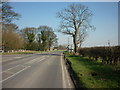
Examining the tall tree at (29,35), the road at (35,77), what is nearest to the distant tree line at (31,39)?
the tall tree at (29,35)

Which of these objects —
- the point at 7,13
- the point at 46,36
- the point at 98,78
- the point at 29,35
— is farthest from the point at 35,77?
the point at 46,36

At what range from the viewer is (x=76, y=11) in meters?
43.4

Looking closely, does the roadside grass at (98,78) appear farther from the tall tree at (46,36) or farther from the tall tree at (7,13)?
the tall tree at (46,36)

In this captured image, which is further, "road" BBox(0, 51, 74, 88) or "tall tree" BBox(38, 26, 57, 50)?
"tall tree" BBox(38, 26, 57, 50)

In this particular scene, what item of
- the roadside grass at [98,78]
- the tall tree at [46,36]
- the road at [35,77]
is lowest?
the road at [35,77]

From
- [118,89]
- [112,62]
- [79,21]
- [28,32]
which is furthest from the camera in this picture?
[28,32]

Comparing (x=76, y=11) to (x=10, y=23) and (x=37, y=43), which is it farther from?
(x=37, y=43)

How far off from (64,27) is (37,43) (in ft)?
157

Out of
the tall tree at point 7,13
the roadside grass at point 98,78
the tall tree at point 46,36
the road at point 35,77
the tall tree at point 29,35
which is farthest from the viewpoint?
the tall tree at point 46,36

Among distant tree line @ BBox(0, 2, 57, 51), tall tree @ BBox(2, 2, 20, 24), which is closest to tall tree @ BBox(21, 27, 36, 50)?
distant tree line @ BBox(0, 2, 57, 51)

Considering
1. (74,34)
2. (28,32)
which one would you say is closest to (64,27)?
(74,34)

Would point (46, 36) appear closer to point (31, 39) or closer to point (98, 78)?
point (31, 39)

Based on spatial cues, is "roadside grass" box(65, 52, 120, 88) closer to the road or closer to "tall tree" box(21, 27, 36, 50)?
the road

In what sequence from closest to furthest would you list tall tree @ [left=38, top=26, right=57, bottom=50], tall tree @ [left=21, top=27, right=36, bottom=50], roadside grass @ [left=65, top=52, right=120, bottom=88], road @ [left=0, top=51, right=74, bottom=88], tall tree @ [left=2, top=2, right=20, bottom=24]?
1. roadside grass @ [left=65, top=52, right=120, bottom=88]
2. road @ [left=0, top=51, right=74, bottom=88]
3. tall tree @ [left=2, top=2, right=20, bottom=24]
4. tall tree @ [left=21, top=27, right=36, bottom=50]
5. tall tree @ [left=38, top=26, right=57, bottom=50]
